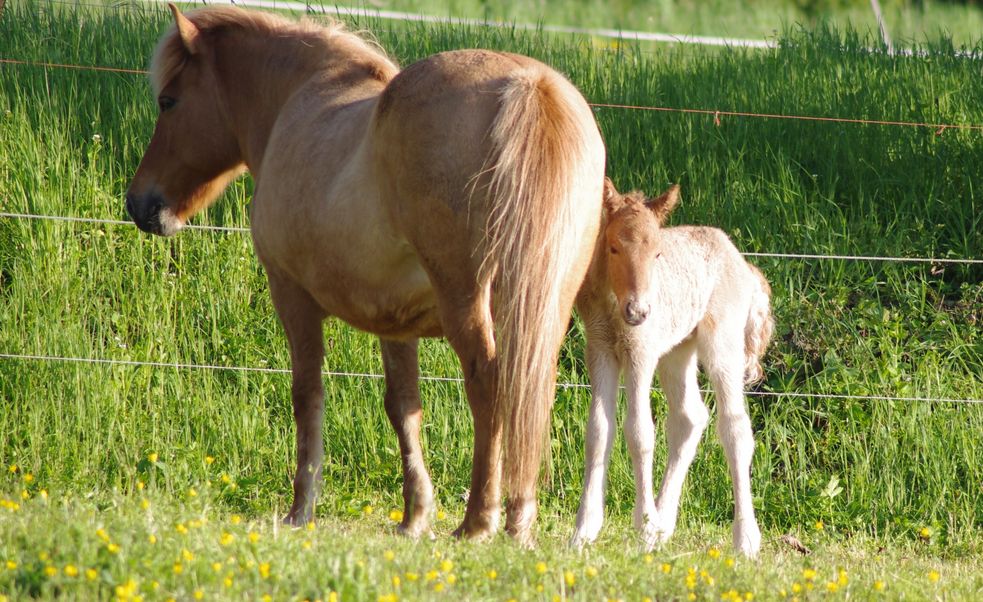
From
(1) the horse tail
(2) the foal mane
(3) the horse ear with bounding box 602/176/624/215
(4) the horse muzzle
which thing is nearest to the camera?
(1) the horse tail

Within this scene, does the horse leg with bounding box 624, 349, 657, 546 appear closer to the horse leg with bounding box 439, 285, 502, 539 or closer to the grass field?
the grass field

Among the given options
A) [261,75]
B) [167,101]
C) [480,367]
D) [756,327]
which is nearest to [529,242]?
[480,367]

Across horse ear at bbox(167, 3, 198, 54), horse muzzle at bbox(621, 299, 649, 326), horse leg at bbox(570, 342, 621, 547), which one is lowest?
horse leg at bbox(570, 342, 621, 547)

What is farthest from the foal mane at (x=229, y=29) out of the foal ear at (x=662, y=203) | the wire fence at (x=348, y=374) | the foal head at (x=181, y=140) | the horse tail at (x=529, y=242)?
the horse tail at (x=529, y=242)

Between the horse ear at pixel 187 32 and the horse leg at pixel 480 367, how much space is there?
2.54 meters

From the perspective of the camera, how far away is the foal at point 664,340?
15.5 ft


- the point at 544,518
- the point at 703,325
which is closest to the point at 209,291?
the point at 544,518

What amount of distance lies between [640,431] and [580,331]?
2.26m

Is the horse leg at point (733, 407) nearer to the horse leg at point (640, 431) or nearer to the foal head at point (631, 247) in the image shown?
the horse leg at point (640, 431)

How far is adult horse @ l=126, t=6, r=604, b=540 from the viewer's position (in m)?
3.88

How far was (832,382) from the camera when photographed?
6.85 meters

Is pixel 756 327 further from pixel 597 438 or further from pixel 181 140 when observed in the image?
pixel 181 140

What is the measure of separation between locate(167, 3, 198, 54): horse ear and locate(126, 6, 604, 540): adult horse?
83 centimetres

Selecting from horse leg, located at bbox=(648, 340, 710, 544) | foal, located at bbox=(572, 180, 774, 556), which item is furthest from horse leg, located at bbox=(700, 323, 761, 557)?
horse leg, located at bbox=(648, 340, 710, 544)
